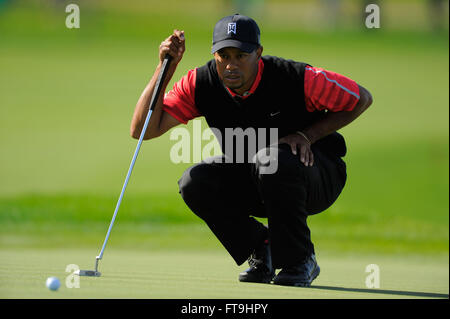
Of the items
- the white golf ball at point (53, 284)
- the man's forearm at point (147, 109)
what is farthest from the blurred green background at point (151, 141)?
the white golf ball at point (53, 284)

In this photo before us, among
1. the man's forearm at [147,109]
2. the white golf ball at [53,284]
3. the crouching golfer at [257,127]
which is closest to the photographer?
the white golf ball at [53,284]

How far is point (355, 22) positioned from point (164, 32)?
1031 centimetres

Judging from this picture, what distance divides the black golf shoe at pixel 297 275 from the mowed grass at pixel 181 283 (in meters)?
0.08

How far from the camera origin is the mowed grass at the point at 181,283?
11.8 feet

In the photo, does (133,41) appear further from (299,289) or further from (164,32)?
(299,289)

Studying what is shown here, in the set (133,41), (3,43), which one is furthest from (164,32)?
(3,43)

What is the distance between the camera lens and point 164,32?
2988 centimetres

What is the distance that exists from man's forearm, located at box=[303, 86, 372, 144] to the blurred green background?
388 cm

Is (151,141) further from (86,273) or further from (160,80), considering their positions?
(86,273)

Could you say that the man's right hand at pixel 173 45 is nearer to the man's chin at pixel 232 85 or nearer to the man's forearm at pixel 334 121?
the man's chin at pixel 232 85

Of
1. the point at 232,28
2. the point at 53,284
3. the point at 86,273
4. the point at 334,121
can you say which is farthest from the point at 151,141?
the point at 53,284

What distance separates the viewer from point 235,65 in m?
4.55

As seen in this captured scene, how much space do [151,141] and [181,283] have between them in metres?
12.4

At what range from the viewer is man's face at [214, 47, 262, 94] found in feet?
14.9
